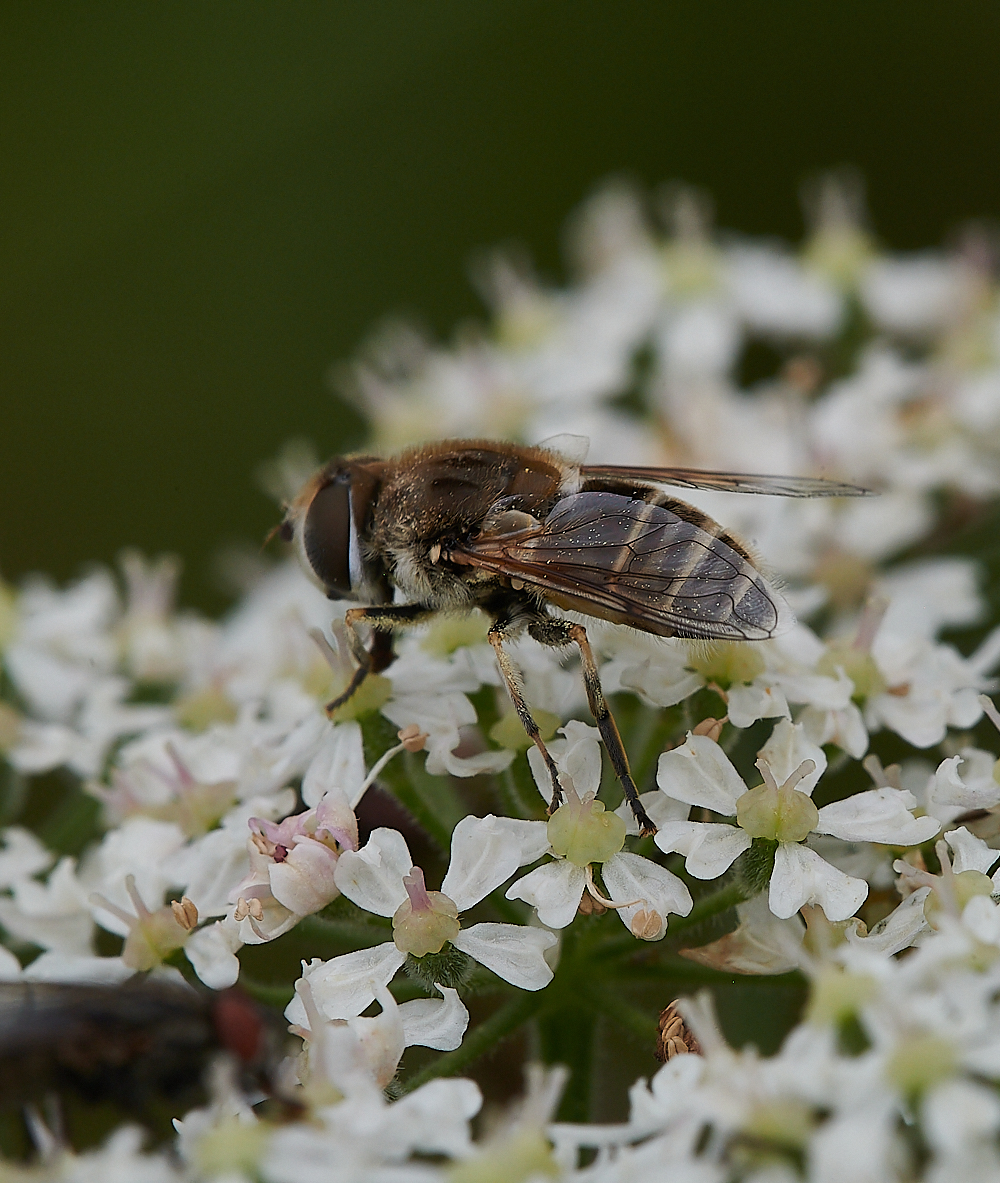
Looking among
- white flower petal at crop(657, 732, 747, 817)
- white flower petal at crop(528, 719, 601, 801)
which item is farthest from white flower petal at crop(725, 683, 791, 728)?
white flower petal at crop(528, 719, 601, 801)

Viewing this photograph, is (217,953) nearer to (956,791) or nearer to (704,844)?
(704,844)

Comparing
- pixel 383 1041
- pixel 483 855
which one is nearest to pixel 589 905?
pixel 483 855

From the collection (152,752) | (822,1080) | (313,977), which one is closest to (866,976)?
(822,1080)

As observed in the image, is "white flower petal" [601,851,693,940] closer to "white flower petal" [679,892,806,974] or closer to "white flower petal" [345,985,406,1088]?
"white flower petal" [679,892,806,974]

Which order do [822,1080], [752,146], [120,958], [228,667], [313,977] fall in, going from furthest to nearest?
[752,146], [228,667], [120,958], [313,977], [822,1080]

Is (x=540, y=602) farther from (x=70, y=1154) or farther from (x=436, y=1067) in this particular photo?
(x=70, y=1154)

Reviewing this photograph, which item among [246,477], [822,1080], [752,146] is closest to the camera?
[822,1080]

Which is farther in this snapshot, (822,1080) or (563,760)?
(563,760)

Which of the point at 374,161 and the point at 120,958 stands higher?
the point at 374,161
